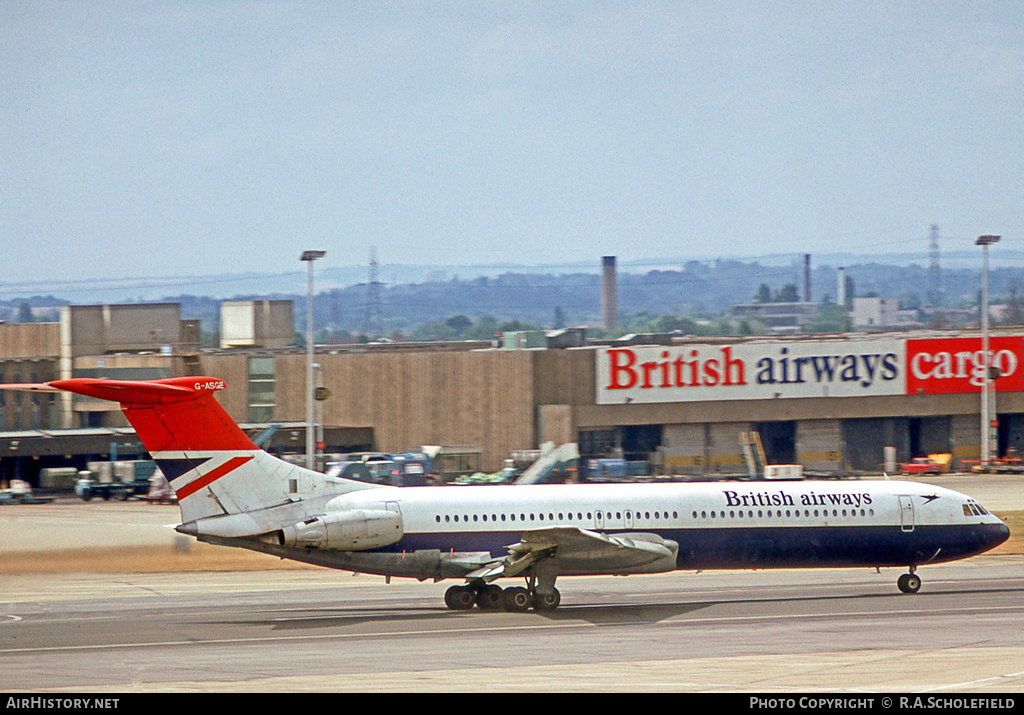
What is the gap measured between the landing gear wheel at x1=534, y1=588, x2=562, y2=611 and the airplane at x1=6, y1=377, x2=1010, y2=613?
40mm

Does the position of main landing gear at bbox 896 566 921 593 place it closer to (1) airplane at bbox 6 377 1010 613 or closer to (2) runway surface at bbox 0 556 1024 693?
(1) airplane at bbox 6 377 1010 613

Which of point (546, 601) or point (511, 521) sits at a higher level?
point (511, 521)

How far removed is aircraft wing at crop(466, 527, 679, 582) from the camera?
3156 cm

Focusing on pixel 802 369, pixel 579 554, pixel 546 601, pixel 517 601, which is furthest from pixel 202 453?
pixel 802 369

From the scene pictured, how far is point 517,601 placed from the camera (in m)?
32.5

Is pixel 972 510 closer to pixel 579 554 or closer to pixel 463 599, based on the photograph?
pixel 579 554

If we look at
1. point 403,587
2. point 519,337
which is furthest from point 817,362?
point 403,587

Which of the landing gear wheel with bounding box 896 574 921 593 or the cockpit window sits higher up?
the cockpit window

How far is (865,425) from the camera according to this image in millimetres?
73125

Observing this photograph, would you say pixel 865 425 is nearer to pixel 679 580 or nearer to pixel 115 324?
pixel 679 580

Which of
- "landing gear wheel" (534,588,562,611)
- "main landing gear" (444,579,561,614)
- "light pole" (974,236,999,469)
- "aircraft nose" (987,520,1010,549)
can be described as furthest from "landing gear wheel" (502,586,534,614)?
"light pole" (974,236,999,469)

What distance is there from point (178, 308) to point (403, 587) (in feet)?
186

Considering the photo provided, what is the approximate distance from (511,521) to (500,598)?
207cm

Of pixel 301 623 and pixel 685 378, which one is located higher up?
pixel 685 378
